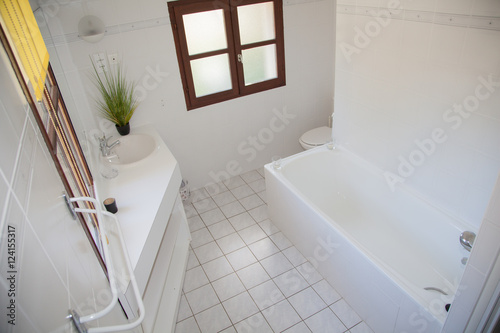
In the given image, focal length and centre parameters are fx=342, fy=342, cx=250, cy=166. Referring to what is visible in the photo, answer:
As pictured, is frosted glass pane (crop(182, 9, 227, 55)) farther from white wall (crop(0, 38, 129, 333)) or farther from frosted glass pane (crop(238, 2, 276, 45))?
white wall (crop(0, 38, 129, 333))

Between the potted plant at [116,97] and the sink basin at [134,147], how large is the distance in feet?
0.33

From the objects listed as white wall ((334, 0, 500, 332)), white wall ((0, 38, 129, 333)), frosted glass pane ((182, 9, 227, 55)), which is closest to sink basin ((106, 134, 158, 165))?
frosted glass pane ((182, 9, 227, 55))

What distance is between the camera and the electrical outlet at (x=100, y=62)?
8.73 feet

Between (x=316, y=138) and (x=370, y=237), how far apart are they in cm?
112

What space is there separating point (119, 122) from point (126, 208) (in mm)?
1004

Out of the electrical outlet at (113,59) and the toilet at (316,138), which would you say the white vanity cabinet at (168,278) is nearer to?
the electrical outlet at (113,59)

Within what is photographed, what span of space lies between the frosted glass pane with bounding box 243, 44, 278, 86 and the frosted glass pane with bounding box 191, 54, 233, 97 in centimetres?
21

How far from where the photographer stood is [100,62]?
2689mm

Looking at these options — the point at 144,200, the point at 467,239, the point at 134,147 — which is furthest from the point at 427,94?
the point at 134,147

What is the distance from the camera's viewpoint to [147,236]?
72.9 inches

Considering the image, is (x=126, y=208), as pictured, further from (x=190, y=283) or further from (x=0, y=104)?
(x=0, y=104)

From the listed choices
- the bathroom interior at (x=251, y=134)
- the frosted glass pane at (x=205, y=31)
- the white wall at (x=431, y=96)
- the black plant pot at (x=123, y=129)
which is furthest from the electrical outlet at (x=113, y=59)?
the white wall at (x=431, y=96)

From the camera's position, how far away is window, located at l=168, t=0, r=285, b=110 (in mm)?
2908

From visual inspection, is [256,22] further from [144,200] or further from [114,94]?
[144,200]
